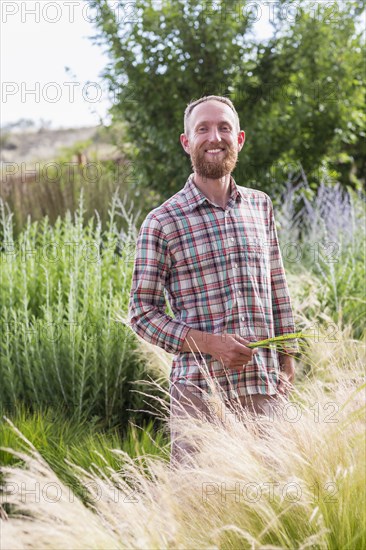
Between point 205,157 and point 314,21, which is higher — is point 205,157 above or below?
below

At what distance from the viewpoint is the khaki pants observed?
2688 millimetres

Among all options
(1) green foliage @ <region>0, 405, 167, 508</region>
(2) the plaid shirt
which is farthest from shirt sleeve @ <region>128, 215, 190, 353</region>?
(1) green foliage @ <region>0, 405, 167, 508</region>

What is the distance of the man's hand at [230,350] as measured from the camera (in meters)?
2.56

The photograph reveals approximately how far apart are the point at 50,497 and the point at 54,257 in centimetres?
340

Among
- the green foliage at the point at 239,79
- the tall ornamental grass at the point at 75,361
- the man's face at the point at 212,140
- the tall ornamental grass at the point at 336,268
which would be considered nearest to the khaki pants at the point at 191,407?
the man's face at the point at 212,140

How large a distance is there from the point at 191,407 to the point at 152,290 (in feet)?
1.50

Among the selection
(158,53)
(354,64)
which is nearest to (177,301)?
(158,53)

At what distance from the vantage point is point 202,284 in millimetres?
2750

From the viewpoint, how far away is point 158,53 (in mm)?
7441

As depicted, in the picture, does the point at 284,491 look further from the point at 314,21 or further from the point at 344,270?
the point at 314,21

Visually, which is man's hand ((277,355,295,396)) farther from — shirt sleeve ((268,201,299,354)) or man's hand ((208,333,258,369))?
man's hand ((208,333,258,369))

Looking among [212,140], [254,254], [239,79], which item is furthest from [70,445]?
[239,79]

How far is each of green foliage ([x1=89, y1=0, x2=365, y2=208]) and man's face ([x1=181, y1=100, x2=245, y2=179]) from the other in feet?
15.3

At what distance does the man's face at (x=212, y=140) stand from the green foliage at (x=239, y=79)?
4.67 m
